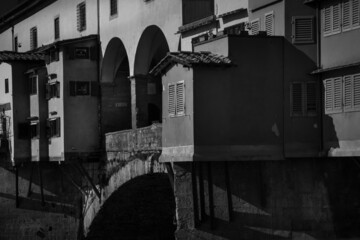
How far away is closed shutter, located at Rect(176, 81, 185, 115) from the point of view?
27234mm

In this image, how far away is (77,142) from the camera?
44375 millimetres

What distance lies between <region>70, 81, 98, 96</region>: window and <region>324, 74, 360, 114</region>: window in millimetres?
20395

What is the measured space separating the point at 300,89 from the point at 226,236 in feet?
14.6

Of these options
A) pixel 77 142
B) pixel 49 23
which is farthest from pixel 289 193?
pixel 49 23

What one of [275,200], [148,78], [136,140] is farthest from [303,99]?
[148,78]

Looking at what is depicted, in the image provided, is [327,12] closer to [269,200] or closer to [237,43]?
[237,43]

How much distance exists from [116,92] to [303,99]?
19.7 metres

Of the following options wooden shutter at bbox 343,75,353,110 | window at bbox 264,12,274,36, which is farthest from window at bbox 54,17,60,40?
wooden shutter at bbox 343,75,353,110

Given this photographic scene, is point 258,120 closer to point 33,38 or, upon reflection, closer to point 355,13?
point 355,13

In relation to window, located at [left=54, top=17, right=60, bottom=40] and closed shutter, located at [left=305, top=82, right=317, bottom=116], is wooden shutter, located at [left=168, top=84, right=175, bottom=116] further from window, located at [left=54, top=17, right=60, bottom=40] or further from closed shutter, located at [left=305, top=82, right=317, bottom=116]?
window, located at [left=54, top=17, right=60, bottom=40]

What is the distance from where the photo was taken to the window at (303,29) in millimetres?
26016

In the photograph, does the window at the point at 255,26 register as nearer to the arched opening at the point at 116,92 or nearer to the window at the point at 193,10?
the window at the point at 193,10

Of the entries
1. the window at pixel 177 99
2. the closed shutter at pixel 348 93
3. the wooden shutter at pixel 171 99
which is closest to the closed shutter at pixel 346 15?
the closed shutter at pixel 348 93

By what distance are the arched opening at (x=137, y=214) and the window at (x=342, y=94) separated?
52.0ft
